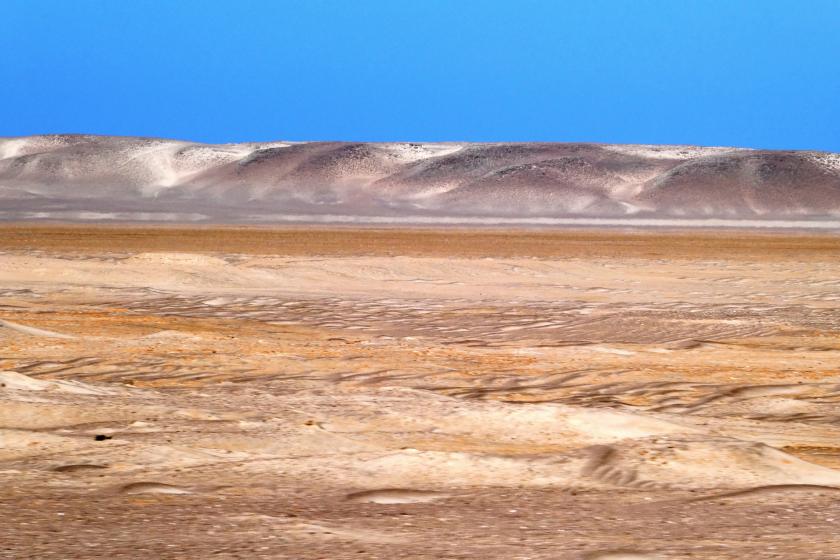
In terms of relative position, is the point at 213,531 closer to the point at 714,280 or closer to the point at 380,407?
the point at 380,407

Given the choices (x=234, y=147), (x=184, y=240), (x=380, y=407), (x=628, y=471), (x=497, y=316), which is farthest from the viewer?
(x=234, y=147)

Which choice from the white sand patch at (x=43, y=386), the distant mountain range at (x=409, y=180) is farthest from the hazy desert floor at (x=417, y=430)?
the distant mountain range at (x=409, y=180)

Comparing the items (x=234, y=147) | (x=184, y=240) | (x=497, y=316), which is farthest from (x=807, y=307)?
(x=234, y=147)

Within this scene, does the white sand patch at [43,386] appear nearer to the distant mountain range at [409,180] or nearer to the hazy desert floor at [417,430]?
the hazy desert floor at [417,430]

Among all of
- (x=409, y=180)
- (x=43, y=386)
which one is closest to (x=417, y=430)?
(x=43, y=386)

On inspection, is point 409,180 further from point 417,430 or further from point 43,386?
point 417,430

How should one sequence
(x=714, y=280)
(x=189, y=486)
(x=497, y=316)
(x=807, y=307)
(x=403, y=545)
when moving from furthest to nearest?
(x=714, y=280) → (x=807, y=307) → (x=497, y=316) → (x=189, y=486) → (x=403, y=545)

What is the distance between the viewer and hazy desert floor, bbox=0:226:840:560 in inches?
160

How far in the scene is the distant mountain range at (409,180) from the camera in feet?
233

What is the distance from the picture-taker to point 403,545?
390 centimetres

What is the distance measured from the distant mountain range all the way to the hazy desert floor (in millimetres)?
49451

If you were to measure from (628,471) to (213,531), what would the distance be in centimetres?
187

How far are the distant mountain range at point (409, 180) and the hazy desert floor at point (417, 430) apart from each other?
49451mm

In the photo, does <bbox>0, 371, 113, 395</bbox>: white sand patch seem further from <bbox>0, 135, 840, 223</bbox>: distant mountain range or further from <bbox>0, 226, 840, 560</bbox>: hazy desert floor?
<bbox>0, 135, 840, 223</bbox>: distant mountain range
